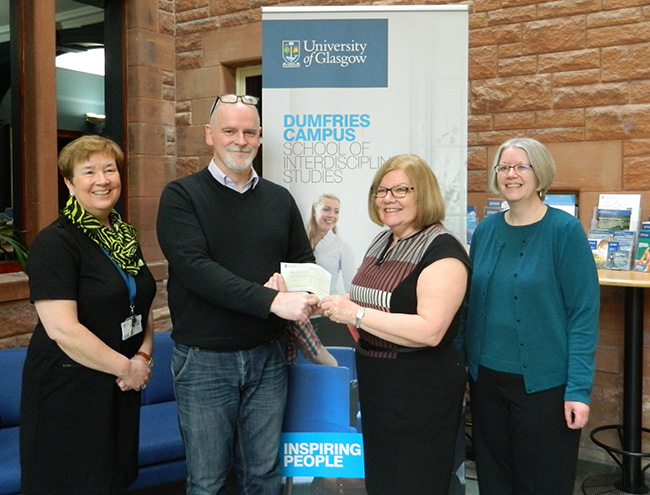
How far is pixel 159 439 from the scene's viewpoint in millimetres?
2939

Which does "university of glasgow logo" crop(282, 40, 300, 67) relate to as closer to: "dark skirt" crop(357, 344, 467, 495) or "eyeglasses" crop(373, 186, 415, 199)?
"eyeglasses" crop(373, 186, 415, 199)

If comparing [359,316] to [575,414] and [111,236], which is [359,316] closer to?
[575,414]

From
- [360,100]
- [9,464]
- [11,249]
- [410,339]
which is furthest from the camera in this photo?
[11,249]

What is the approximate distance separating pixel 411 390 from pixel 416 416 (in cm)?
8

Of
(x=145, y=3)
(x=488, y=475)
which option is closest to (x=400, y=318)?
(x=488, y=475)

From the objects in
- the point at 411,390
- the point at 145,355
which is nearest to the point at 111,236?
the point at 145,355

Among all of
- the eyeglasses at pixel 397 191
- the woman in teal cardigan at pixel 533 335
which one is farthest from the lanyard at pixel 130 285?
the woman in teal cardigan at pixel 533 335

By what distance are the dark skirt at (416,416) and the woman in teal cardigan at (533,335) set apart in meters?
0.22

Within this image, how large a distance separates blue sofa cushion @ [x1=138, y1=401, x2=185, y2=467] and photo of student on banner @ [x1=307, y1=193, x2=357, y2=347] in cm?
90

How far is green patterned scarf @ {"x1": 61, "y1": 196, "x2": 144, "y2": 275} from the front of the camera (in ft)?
6.57

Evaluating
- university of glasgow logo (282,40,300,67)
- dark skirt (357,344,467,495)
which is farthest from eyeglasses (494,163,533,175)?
university of glasgow logo (282,40,300,67)

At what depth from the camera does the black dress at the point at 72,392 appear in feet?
6.41

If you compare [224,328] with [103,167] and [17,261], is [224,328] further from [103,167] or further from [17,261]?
[17,261]

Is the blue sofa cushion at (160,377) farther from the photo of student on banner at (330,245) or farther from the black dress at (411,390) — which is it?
the black dress at (411,390)
